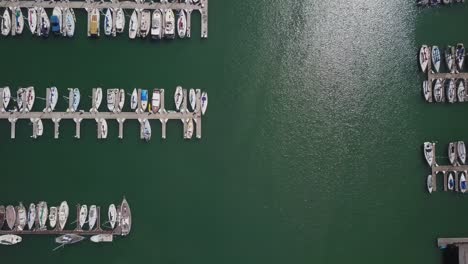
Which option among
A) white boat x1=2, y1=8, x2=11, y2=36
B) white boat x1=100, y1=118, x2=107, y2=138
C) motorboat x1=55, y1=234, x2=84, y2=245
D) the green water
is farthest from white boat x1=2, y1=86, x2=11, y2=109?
motorboat x1=55, y1=234, x2=84, y2=245

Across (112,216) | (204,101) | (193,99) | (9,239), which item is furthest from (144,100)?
(9,239)

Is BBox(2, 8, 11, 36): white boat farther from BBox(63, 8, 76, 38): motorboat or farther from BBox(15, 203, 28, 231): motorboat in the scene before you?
BBox(15, 203, 28, 231): motorboat

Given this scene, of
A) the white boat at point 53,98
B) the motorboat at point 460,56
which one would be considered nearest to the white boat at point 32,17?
the white boat at point 53,98

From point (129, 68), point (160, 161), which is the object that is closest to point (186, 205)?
point (160, 161)

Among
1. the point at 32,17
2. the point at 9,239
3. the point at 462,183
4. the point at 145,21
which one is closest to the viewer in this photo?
the point at 9,239

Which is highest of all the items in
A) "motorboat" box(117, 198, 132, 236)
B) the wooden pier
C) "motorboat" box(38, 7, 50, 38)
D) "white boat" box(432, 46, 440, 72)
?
the wooden pier

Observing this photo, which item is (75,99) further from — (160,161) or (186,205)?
(186,205)

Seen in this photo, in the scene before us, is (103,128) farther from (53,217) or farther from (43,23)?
(43,23)
